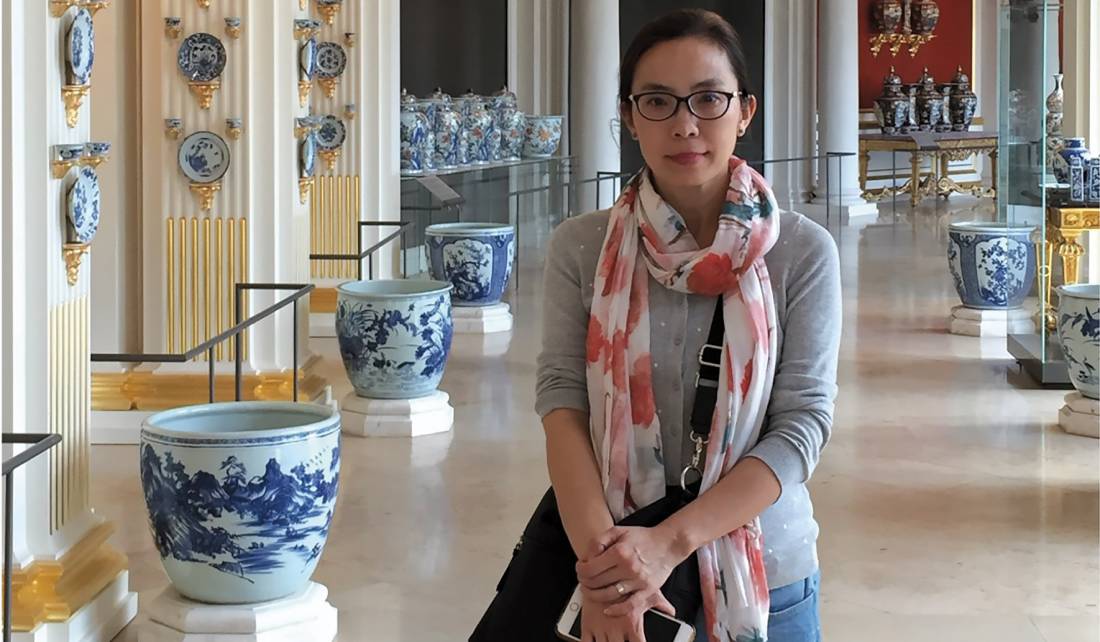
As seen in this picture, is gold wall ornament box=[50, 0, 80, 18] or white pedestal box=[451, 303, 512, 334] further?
white pedestal box=[451, 303, 512, 334]

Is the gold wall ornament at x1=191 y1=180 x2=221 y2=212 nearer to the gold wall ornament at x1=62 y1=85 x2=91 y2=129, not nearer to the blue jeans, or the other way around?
the gold wall ornament at x1=62 y1=85 x2=91 y2=129

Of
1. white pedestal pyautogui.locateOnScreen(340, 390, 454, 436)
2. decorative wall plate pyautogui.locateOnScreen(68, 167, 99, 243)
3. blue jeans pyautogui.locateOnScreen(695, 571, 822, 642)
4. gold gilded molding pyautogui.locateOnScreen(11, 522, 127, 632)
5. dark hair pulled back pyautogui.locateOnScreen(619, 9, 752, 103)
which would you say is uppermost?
dark hair pulled back pyautogui.locateOnScreen(619, 9, 752, 103)

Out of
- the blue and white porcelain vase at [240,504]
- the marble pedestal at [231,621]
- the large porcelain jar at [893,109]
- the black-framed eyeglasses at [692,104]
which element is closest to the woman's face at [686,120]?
the black-framed eyeglasses at [692,104]

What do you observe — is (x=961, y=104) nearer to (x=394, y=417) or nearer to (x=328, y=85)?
(x=328, y=85)

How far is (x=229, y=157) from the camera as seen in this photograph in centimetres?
721

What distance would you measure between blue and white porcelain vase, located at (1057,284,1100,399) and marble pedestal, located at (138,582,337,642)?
4.19 m

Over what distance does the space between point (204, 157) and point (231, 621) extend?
10.7 ft

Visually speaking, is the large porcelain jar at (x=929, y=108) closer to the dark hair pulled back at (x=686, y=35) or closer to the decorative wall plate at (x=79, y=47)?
the decorative wall plate at (x=79, y=47)

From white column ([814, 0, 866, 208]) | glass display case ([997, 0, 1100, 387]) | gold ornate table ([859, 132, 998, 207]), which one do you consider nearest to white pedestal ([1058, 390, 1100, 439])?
glass display case ([997, 0, 1100, 387])

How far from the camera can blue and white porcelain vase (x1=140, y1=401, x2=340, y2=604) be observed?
4.26 m

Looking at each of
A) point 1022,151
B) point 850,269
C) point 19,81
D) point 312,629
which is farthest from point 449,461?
point 850,269

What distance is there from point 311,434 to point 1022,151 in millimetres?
5778

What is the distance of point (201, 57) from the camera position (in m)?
7.12

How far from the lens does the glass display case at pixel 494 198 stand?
13054 millimetres
